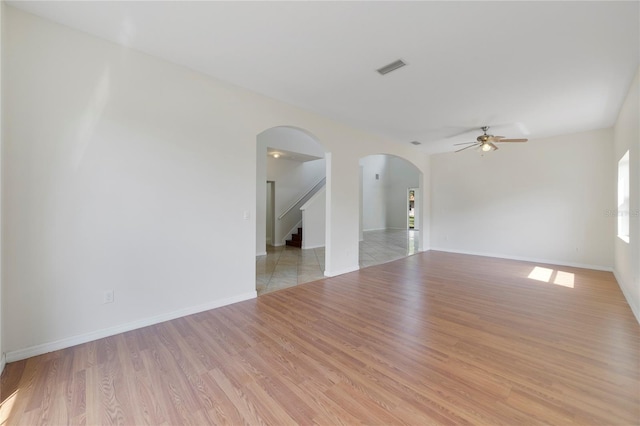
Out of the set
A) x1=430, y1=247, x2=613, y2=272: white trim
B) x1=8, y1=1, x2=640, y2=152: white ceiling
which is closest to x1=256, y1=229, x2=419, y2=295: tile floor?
x1=430, y1=247, x2=613, y2=272: white trim

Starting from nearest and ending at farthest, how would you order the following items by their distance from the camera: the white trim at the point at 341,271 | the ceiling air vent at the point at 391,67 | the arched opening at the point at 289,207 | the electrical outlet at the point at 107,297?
the electrical outlet at the point at 107,297
the ceiling air vent at the point at 391,67
the white trim at the point at 341,271
the arched opening at the point at 289,207

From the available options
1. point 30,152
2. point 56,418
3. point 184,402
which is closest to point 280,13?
point 30,152

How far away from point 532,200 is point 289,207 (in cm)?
680

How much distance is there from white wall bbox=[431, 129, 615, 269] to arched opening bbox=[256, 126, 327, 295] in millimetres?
3785

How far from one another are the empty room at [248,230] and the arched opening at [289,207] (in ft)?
4.59

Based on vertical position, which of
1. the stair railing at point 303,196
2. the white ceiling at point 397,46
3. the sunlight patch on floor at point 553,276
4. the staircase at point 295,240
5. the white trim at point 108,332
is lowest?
the sunlight patch on floor at point 553,276

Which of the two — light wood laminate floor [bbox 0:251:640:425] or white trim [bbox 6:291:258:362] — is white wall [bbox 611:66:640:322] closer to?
light wood laminate floor [bbox 0:251:640:425]

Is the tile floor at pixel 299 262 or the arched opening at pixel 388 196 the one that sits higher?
the arched opening at pixel 388 196

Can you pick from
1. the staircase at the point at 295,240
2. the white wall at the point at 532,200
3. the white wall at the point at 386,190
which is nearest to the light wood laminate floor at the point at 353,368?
the white wall at the point at 532,200

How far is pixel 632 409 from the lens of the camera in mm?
1626

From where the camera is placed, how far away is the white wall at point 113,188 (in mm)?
2148

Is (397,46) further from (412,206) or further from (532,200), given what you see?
(412,206)

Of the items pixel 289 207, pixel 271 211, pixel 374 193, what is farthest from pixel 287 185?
pixel 374 193

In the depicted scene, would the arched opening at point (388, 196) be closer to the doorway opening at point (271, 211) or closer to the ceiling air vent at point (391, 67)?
the doorway opening at point (271, 211)
